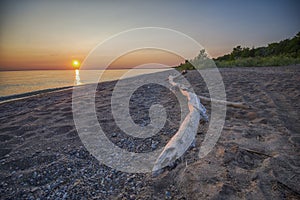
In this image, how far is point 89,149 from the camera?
2719mm

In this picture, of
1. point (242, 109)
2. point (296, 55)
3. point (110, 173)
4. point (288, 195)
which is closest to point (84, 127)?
point (110, 173)

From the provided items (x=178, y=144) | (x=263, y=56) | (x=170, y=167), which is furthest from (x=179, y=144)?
(x=263, y=56)

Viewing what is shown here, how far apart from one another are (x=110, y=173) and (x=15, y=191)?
109 centimetres

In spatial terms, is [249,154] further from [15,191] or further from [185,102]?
[15,191]

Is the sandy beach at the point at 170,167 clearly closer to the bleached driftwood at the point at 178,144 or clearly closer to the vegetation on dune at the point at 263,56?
the bleached driftwood at the point at 178,144

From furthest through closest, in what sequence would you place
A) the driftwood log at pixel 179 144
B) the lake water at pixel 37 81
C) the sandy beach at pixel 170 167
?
the lake water at pixel 37 81
the driftwood log at pixel 179 144
the sandy beach at pixel 170 167

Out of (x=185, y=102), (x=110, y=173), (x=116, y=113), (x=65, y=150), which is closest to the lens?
(x=110, y=173)

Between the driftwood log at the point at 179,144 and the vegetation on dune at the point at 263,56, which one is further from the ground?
the vegetation on dune at the point at 263,56

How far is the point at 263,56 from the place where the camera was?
1903cm

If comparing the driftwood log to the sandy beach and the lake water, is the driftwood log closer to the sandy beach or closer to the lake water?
the sandy beach

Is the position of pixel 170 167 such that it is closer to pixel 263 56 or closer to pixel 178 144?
pixel 178 144

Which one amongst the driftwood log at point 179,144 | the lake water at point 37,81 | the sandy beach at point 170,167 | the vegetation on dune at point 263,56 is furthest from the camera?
the vegetation on dune at point 263,56

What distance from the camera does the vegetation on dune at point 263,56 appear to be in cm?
1334

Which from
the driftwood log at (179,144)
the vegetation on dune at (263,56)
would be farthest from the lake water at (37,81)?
the driftwood log at (179,144)
